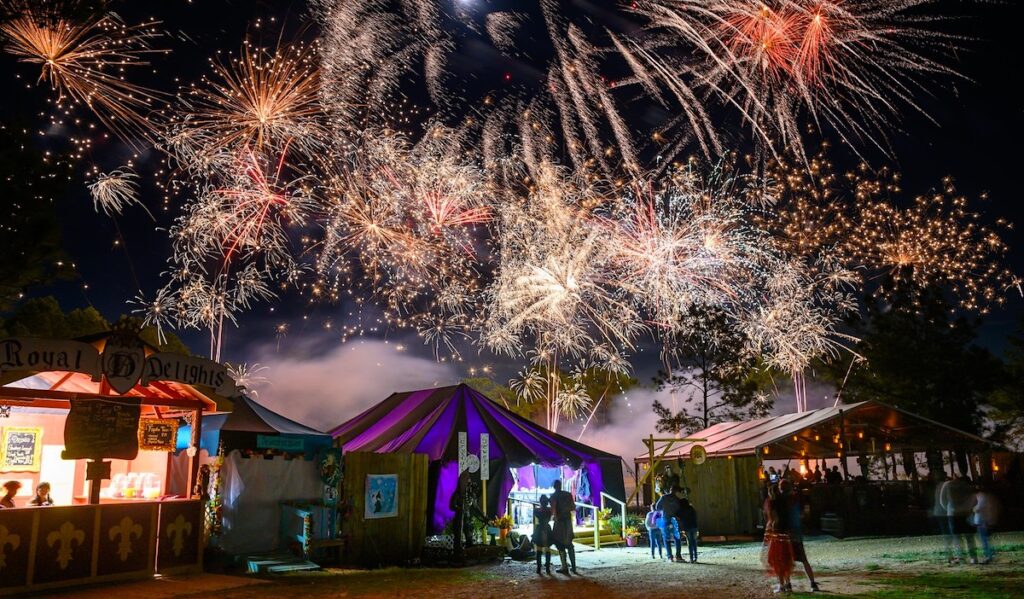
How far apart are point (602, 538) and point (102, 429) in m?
10.8

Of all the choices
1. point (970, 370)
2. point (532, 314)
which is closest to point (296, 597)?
point (532, 314)

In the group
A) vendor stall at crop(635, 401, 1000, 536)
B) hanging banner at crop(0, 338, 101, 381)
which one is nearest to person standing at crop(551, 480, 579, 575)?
vendor stall at crop(635, 401, 1000, 536)

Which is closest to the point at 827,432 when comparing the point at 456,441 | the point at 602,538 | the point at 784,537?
the point at 602,538

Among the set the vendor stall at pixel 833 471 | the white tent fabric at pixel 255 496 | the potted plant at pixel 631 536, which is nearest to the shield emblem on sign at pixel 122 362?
the white tent fabric at pixel 255 496

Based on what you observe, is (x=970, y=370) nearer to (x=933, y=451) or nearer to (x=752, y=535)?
(x=933, y=451)

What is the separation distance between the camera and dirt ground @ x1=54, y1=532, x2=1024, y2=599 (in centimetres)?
917

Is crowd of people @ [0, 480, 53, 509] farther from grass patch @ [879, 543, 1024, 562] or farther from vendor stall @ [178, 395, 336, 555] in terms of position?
grass patch @ [879, 543, 1024, 562]

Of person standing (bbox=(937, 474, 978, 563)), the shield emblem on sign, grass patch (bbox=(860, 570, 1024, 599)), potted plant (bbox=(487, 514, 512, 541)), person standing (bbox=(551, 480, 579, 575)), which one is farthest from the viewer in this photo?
potted plant (bbox=(487, 514, 512, 541))

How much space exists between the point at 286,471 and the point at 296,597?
439 cm

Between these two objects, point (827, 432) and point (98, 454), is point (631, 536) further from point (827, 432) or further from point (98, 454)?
point (98, 454)

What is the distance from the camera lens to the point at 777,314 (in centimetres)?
2048

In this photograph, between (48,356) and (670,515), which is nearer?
(48,356)

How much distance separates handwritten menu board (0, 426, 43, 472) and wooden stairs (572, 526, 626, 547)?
1033cm

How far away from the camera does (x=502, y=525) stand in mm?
14250
